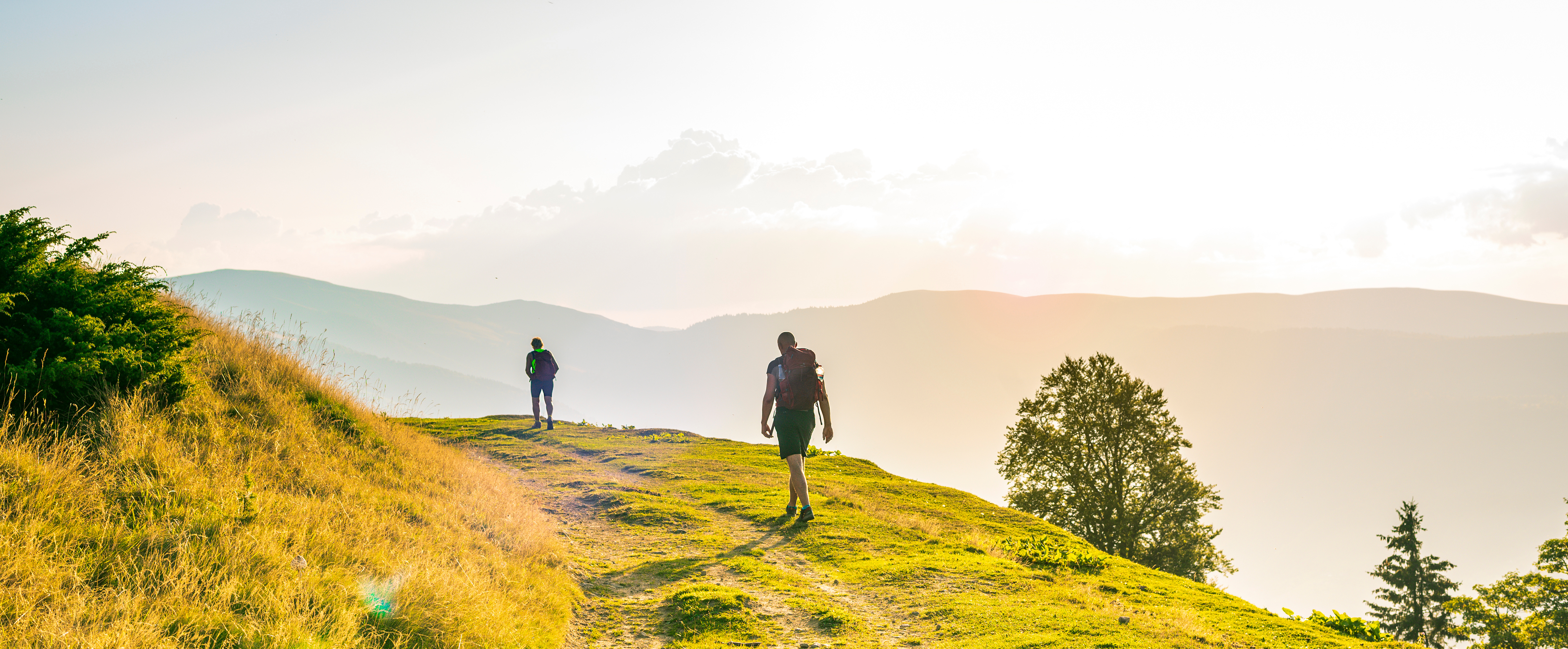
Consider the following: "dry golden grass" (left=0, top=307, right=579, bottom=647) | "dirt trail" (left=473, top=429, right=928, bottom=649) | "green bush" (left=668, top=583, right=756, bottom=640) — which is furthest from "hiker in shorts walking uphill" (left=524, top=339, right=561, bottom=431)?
"green bush" (left=668, top=583, right=756, bottom=640)

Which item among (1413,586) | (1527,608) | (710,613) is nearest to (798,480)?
(710,613)

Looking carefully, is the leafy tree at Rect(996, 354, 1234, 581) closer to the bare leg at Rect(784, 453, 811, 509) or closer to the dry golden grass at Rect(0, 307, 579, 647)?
the bare leg at Rect(784, 453, 811, 509)

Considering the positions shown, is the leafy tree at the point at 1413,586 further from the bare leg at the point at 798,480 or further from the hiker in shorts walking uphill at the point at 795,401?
the hiker in shorts walking uphill at the point at 795,401

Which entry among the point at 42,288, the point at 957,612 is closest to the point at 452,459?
the point at 42,288

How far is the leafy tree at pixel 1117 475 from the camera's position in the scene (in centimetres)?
2850

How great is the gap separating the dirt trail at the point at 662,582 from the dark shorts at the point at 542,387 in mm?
8713

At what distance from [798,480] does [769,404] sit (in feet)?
4.43

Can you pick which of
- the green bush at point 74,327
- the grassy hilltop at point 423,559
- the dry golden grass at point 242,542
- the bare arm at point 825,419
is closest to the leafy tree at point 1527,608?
the grassy hilltop at point 423,559

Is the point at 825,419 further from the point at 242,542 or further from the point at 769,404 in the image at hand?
the point at 242,542

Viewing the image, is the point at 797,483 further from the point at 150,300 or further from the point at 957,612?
the point at 150,300

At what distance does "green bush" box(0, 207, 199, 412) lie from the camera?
6.57 m

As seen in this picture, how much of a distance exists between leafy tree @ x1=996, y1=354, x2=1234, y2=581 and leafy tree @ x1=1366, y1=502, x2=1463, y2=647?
18378 millimetres

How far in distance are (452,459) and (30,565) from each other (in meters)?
6.83

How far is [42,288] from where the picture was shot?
7.02 meters
